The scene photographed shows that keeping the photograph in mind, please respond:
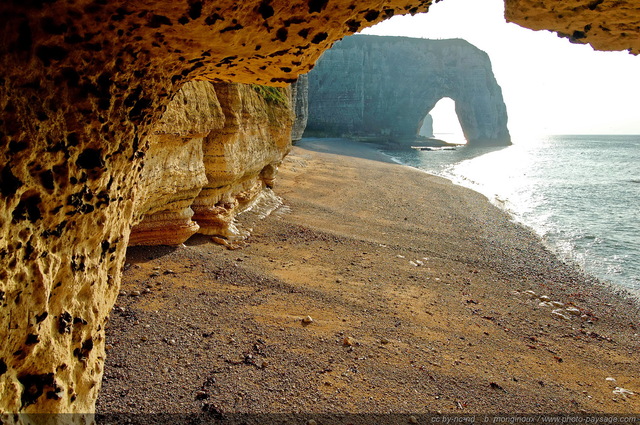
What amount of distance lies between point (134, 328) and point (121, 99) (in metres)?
3.81

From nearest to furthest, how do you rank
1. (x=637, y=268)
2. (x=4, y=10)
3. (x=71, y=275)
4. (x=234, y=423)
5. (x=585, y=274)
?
1. (x=4, y=10)
2. (x=71, y=275)
3. (x=234, y=423)
4. (x=585, y=274)
5. (x=637, y=268)

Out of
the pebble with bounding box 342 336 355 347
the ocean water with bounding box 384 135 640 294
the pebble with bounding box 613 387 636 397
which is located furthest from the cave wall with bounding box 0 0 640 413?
the ocean water with bounding box 384 135 640 294

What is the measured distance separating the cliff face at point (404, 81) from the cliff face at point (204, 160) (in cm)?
5604

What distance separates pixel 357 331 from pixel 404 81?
70992mm

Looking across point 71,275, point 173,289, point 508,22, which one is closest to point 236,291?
point 173,289

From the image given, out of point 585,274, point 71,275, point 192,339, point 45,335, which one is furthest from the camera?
point 585,274

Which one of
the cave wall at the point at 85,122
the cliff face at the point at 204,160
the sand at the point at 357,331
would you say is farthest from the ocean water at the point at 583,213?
the cave wall at the point at 85,122

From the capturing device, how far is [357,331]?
5902mm

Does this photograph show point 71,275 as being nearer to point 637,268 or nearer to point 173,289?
point 173,289

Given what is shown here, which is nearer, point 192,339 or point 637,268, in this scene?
point 192,339

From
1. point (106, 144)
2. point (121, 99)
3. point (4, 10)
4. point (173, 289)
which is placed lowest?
point (173, 289)

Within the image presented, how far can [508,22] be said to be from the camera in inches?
140

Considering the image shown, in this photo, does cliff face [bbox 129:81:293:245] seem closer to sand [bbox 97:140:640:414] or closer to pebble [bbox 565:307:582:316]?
sand [bbox 97:140:640:414]

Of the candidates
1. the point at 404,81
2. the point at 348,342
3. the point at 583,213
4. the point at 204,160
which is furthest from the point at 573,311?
the point at 404,81
